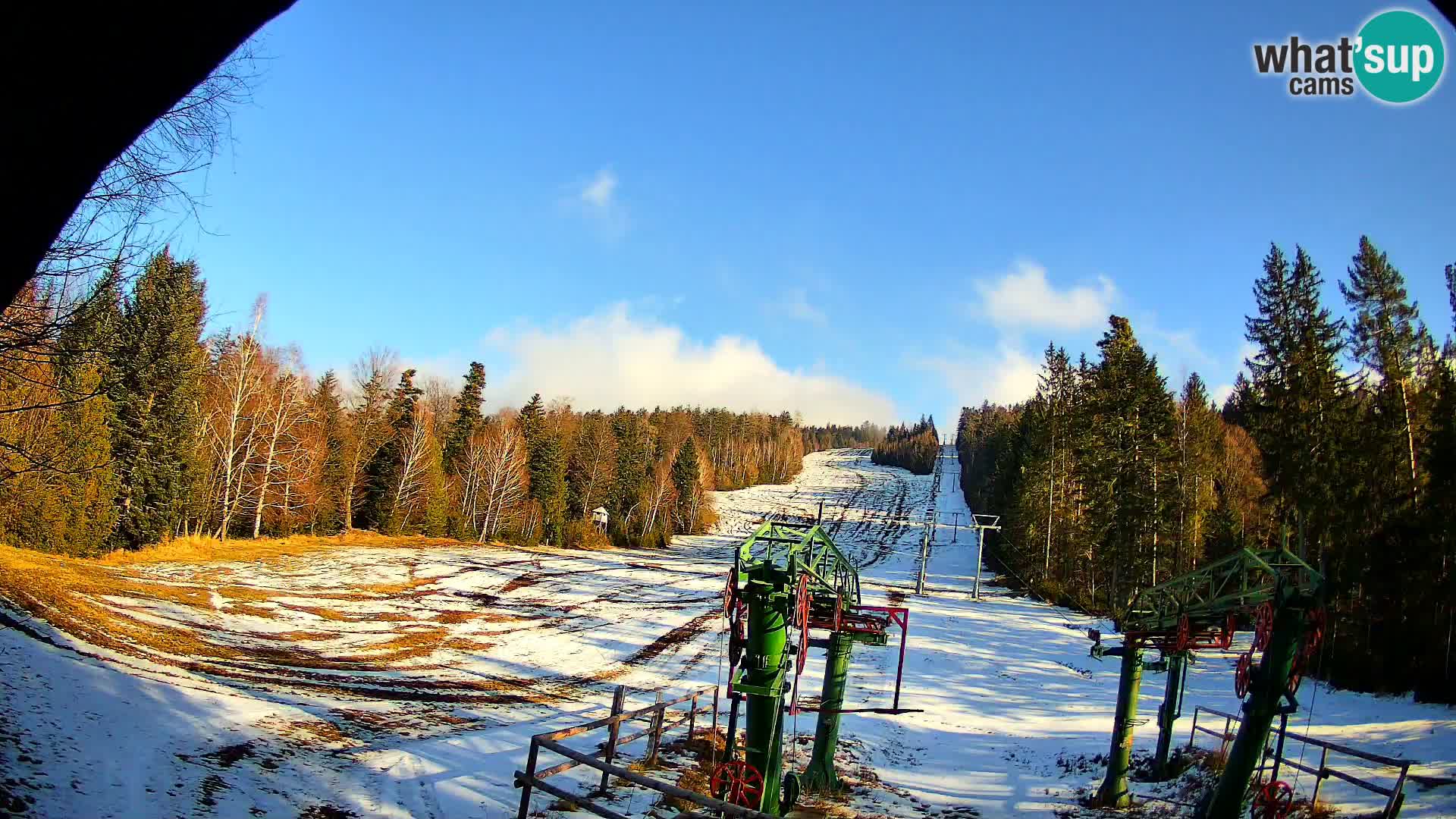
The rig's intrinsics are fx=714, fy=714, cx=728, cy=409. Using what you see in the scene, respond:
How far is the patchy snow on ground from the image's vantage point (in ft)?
39.8

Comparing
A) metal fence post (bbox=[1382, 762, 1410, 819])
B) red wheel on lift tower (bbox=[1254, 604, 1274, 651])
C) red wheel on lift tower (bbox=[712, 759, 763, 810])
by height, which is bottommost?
red wheel on lift tower (bbox=[712, 759, 763, 810])

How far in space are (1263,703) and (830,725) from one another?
8.87 m

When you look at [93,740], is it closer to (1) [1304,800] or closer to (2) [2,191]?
(2) [2,191]

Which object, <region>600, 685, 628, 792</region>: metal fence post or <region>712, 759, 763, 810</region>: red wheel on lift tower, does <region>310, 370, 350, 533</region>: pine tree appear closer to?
<region>600, 685, 628, 792</region>: metal fence post

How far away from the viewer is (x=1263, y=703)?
11211mm

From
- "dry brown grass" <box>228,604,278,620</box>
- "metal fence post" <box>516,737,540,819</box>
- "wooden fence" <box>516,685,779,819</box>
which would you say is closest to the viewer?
"wooden fence" <box>516,685,779,819</box>

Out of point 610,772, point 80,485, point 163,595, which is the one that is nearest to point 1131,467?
point 610,772

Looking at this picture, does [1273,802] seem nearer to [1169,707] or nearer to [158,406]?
[1169,707]

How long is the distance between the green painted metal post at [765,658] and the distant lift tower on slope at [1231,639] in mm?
7350

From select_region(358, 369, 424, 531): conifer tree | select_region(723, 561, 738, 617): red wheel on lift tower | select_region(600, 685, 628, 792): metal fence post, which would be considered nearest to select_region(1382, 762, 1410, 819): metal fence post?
select_region(723, 561, 738, 617): red wheel on lift tower

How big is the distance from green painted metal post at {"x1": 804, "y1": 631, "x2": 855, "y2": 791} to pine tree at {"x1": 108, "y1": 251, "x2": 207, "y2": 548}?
40292 millimetres

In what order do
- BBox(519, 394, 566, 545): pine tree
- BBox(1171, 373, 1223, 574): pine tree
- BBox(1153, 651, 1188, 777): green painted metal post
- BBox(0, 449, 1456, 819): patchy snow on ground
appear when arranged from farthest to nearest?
1. BBox(519, 394, 566, 545): pine tree
2. BBox(1171, 373, 1223, 574): pine tree
3. BBox(1153, 651, 1188, 777): green painted metal post
4. BBox(0, 449, 1456, 819): patchy snow on ground

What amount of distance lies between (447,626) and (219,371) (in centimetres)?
3024

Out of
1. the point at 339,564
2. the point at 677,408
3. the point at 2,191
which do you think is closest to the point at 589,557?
the point at 339,564
